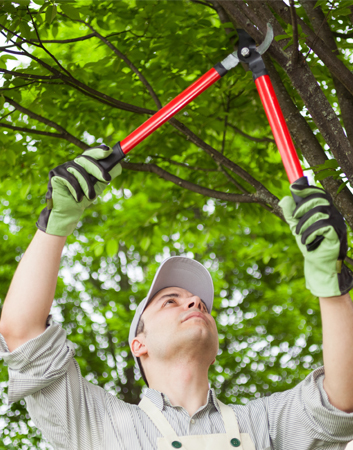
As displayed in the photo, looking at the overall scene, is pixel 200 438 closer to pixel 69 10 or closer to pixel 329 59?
pixel 329 59

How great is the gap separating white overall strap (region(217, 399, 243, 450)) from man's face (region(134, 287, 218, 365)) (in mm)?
235

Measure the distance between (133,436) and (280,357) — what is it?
871cm

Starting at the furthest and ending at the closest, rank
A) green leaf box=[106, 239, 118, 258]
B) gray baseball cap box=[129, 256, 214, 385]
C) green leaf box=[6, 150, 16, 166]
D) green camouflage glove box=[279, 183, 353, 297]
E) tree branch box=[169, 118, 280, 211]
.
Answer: green leaf box=[106, 239, 118, 258] < green leaf box=[6, 150, 16, 166] < tree branch box=[169, 118, 280, 211] < gray baseball cap box=[129, 256, 214, 385] < green camouflage glove box=[279, 183, 353, 297]

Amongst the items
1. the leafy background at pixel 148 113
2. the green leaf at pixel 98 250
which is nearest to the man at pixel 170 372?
the leafy background at pixel 148 113

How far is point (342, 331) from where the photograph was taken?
180 cm

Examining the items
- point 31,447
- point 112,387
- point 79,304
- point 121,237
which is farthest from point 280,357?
point 121,237

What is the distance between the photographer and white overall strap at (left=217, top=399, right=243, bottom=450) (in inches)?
82.4

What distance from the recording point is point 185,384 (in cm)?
229

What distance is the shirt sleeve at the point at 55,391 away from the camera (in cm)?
190

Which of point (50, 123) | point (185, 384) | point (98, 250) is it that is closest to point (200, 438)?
point (185, 384)

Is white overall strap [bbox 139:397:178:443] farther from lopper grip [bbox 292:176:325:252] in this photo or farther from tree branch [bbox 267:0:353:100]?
tree branch [bbox 267:0:353:100]

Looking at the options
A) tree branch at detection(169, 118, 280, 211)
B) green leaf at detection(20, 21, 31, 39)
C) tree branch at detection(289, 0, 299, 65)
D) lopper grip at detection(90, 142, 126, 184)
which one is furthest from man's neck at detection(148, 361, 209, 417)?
green leaf at detection(20, 21, 31, 39)

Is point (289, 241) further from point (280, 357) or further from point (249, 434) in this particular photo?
point (280, 357)

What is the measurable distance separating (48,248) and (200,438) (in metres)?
0.99
